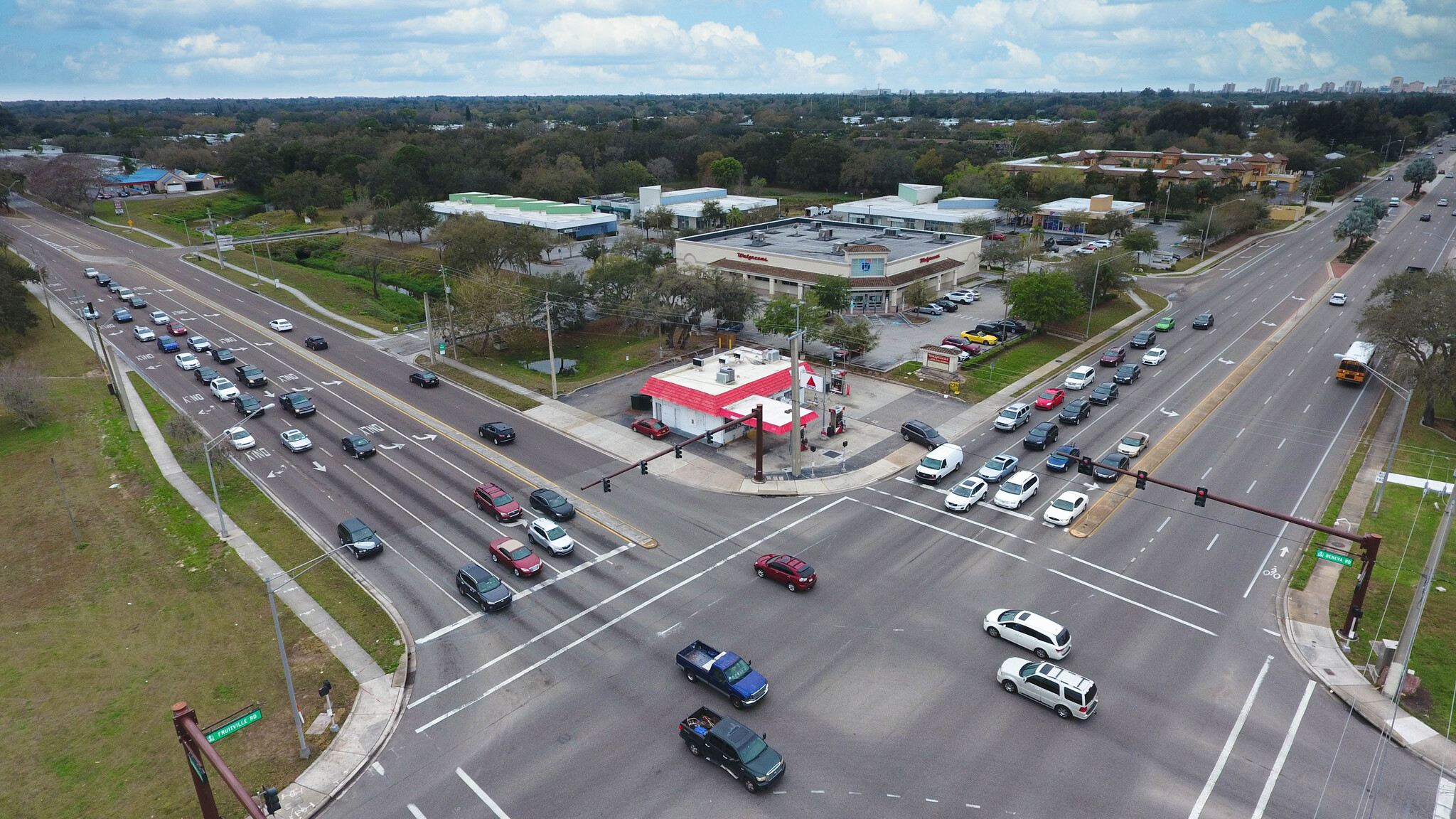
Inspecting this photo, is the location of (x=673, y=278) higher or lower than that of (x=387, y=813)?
higher

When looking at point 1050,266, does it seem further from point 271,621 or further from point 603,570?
point 271,621

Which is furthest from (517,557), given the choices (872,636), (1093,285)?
(1093,285)

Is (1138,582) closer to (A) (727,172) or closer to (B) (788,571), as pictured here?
(B) (788,571)

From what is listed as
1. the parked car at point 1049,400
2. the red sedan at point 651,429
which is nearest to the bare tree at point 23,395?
the red sedan at point 651,429

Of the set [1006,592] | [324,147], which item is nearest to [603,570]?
[1006,592]

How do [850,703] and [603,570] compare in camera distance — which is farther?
[603,570]

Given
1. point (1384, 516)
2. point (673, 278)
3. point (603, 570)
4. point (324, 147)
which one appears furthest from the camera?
point (324, 147)
